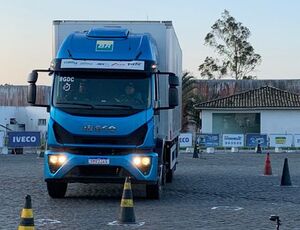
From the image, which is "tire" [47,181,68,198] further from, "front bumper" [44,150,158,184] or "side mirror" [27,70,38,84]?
"side mirror" [27,70,38,84]

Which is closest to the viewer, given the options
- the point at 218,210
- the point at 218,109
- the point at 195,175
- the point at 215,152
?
the point at 218,210

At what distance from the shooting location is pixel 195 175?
80.9 ft

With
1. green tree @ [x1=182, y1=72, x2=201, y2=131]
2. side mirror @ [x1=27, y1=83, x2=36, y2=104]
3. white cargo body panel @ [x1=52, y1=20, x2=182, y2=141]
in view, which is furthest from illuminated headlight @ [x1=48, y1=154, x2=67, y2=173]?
green tree @ [x1=182, y1=72, x2=201, y2=131]

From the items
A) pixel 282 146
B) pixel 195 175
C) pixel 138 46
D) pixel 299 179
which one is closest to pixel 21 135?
pixel 282 146

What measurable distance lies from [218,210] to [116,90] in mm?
3372

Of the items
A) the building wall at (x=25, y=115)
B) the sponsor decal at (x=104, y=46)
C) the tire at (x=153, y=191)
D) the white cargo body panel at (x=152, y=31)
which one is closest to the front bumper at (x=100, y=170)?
the tire at (x=153, y=191)

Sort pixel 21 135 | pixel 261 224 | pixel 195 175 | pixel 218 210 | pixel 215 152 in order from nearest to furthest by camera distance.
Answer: pixel 261 224, pixel 218 210, pixel 195 175, pixel 21 135, pixel 215 152

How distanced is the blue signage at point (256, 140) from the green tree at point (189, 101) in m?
23.5

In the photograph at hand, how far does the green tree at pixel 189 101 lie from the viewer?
72769 mm

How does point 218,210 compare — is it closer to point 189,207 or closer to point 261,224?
point 189,207

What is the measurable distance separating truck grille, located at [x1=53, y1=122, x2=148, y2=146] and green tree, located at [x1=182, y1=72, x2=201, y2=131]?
56.4 meters

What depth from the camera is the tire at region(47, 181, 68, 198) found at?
1620 cm

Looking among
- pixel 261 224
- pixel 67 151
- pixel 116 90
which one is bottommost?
pixel 261 224

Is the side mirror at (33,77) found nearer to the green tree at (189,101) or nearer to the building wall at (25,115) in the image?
the building wall at (25,115)
